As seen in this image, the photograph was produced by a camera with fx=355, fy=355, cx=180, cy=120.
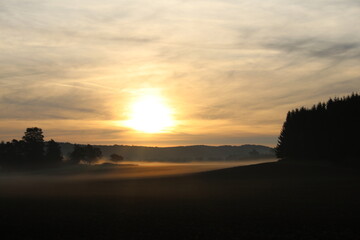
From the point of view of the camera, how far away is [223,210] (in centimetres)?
2992

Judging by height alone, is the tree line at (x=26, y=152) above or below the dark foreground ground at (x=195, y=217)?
above

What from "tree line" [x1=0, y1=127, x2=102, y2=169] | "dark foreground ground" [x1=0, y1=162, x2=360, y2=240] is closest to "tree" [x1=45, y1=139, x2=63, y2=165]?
"tree line" [x1=0, y1=127, x2=102, y2=169]

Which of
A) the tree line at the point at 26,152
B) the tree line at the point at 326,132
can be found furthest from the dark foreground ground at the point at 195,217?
the tree line at the point at 26,152

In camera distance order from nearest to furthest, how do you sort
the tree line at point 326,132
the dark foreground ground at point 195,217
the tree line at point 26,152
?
the dark foreground ground at point 195,217
the tree line at point 326,132
the tree line at point 26,152

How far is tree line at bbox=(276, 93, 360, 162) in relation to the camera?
70750 millimetres

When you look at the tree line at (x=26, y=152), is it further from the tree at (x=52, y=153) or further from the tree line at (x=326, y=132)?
the tree line at (x=326, y=132)

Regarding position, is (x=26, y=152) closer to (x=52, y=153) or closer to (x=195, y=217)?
(x=52, y=153)

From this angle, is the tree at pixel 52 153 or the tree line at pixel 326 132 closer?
the tree line at pixel 326 132

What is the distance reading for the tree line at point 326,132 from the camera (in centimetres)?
7075

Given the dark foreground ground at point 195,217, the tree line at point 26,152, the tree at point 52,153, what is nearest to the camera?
the dark foreground ground at point 195,217

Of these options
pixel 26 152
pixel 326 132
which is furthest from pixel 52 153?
pixel 326 132

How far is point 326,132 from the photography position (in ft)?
250

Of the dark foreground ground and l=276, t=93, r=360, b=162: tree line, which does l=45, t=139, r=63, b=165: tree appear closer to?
l=276, t=93, r=360, b=162: tree line

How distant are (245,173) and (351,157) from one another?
20708mm
